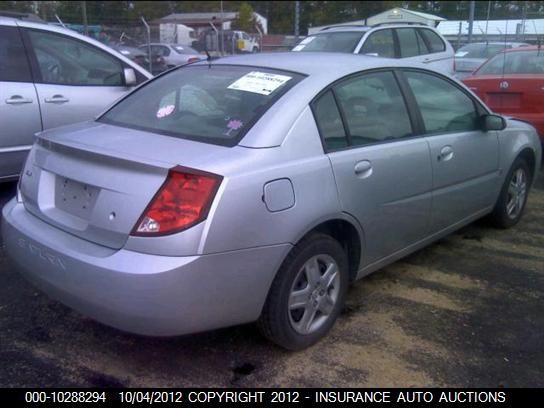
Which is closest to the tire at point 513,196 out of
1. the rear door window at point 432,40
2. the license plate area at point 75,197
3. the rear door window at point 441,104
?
the rear door window at point 441,104

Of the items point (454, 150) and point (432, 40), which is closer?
point (454, 150)

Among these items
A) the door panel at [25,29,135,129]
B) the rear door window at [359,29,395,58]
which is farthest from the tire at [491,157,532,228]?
the rear door window at [359,29,395,58]

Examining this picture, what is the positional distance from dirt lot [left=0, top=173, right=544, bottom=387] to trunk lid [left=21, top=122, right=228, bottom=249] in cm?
69

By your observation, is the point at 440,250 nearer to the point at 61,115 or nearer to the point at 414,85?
the point at 414,85

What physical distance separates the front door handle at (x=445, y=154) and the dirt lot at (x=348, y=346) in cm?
83

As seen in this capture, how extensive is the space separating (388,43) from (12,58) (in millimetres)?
5970

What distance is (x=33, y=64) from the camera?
5215 mm

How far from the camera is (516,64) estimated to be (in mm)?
7543

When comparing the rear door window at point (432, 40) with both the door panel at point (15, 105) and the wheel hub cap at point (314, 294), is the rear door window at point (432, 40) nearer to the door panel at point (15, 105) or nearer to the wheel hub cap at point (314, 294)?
the door panel at point (15, 105)

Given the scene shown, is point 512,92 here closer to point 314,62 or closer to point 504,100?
point 504,100

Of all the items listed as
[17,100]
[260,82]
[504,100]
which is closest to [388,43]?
[504,100]

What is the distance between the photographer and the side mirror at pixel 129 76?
5691 mm

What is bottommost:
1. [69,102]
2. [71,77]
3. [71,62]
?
[69,102]

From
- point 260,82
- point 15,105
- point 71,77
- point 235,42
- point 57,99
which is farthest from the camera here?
point 235,42
